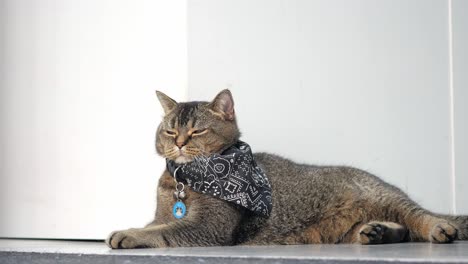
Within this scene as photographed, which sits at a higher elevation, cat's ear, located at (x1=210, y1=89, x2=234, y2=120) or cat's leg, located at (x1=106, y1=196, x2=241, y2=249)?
cat's ear, located at (x1=210, y1=89, x2=234, y2=120)

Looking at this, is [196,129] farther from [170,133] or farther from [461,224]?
[461,224]

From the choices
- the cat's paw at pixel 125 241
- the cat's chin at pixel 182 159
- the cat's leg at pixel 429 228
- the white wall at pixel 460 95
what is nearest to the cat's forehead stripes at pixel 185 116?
the cat's chin at pixel 182 159

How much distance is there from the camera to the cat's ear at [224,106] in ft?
10.1

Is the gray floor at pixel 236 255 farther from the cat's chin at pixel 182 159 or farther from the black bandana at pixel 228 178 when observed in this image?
the cat's chin at pixel 182 159

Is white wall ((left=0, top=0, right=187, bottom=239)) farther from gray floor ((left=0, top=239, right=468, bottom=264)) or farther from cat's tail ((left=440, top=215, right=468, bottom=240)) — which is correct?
cat's tail ((left=440, top=215, right=468, bottom=240))

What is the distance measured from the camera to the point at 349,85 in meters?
Result: 3.60

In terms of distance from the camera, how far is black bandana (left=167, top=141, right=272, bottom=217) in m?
2.88

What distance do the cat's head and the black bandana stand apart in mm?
54

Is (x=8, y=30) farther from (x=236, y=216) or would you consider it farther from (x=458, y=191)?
(x=458, y=191)

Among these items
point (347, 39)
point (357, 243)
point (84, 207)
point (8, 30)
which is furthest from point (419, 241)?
point (8, 30)

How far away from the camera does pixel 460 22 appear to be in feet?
12.0

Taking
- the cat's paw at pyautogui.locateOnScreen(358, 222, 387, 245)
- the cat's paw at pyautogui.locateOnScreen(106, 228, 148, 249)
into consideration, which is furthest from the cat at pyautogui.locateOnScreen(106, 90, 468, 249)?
the cat's paw at pyautogui.locateOnScreen(106, 228, 148, 249)

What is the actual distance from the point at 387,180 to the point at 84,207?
5.24ft

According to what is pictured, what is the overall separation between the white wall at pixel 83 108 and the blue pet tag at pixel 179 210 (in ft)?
2.36
